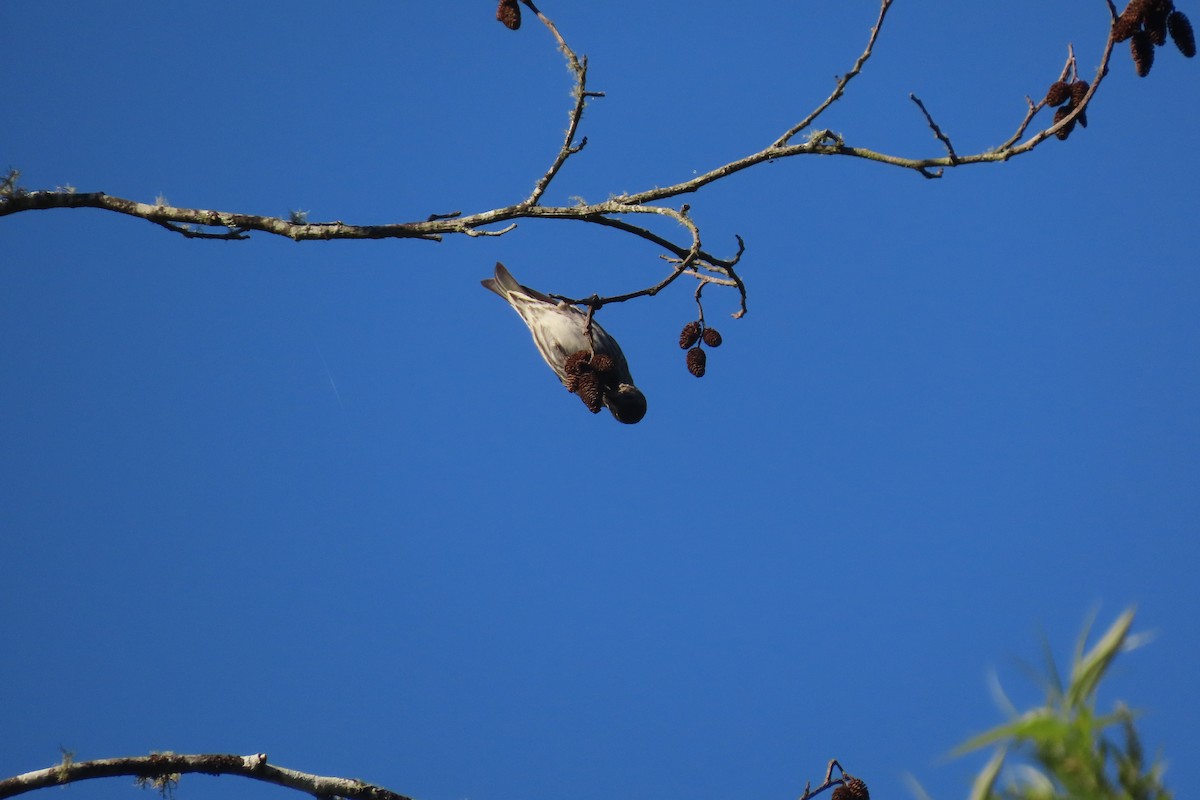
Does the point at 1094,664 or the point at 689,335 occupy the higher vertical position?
the point at 689,335

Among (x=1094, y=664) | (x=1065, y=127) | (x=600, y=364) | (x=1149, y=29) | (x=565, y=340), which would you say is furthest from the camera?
(x=565, y=340)

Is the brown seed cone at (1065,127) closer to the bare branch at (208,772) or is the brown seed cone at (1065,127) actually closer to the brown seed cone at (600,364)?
the brown seed cone at (600,364)

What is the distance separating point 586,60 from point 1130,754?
2828mm

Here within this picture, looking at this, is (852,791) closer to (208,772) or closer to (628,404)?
(208,772)

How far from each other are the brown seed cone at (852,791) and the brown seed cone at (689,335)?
165 cm

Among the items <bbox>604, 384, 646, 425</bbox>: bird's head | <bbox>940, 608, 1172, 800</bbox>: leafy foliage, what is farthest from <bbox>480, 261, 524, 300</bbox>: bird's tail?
<bbox>940, 608, 1172, 800</bbox>: leafy foliage

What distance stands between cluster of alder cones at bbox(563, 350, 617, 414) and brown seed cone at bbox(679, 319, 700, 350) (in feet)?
1.00

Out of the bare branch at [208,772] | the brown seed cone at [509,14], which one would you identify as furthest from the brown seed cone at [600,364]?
the bare branch at [208,772]

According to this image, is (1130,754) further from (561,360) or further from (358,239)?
(561,360)

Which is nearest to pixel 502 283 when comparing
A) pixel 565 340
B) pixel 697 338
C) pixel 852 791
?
pixel 565 340

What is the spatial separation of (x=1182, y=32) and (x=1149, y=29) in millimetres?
95

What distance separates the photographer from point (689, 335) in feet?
14.6

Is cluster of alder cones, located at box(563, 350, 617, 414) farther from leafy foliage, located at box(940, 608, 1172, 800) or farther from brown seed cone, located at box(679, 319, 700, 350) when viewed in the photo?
leafy foliage, located at box(940, 608, 1172, 800)

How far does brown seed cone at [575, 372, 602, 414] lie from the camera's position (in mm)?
4262
